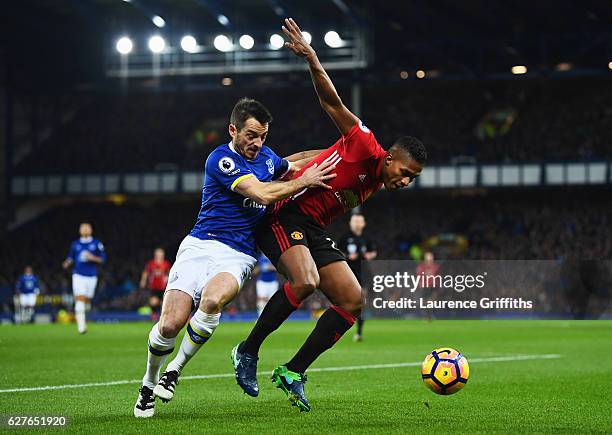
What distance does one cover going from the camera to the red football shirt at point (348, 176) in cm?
702

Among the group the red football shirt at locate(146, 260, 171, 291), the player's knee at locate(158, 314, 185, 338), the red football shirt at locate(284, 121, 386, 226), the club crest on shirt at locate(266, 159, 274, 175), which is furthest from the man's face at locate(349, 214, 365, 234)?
the player's knee at locate(158, 314, 185, 338)

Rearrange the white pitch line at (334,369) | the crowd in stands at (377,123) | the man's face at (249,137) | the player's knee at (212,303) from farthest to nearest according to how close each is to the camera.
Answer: the crowd in stands at (377,123) → the white pitch line at (334,369) → the man's face at (249,137) → the player's knee at (212,303)

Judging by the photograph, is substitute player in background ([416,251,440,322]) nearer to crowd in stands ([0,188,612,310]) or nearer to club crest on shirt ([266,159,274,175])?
crowd in stands ([0,188,612,310])

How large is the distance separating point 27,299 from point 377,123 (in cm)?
1815

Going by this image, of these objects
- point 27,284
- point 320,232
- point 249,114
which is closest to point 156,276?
point 27,284

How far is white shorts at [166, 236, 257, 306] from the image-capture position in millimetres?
6875

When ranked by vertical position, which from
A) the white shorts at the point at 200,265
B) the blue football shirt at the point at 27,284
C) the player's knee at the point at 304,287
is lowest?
the blue football shirt at the point at 27,284

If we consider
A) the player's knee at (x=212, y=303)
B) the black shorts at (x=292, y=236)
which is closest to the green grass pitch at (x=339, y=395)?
the player's knee at (x=212, y=303)

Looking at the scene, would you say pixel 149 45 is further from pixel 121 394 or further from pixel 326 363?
pixel 121 394

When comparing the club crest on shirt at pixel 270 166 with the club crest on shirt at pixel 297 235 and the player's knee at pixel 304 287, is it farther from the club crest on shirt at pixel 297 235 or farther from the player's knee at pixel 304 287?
the player's knee at pixel 304 287

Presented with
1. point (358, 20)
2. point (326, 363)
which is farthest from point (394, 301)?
point (326, 363)

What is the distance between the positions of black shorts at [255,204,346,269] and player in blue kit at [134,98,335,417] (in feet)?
0.32

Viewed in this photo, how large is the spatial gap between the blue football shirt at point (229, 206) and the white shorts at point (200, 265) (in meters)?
0.07

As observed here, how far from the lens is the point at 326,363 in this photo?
11.8m
